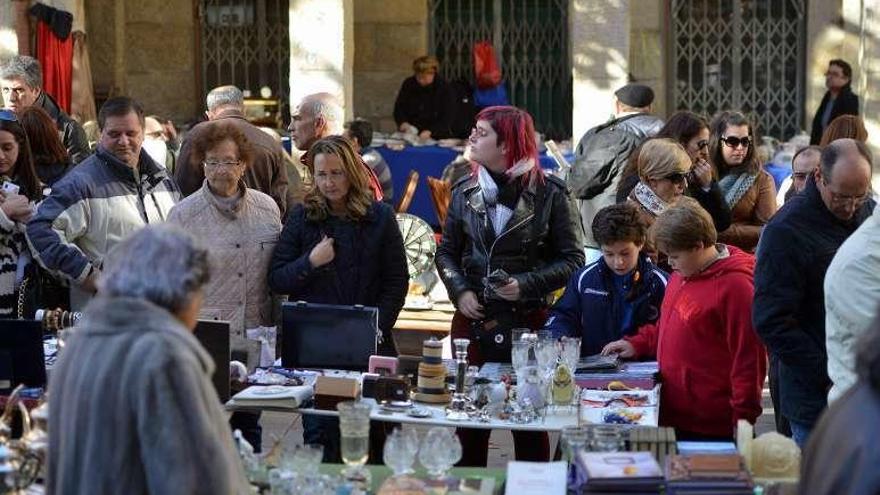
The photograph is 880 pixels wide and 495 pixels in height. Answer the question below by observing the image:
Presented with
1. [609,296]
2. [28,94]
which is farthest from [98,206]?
[28,94]

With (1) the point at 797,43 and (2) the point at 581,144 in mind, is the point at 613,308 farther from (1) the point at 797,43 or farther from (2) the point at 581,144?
(1) the point at 797,43

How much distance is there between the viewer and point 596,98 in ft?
42.5

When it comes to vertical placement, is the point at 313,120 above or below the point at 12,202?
above

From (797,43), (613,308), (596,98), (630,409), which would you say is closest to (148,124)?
(596,98)

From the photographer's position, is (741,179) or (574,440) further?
(741,179)

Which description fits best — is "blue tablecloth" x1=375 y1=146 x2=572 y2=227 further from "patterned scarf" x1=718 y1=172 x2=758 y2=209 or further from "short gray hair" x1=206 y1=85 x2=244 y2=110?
"patterned scarf" x1=718 y1=172 x2=758 y2=209

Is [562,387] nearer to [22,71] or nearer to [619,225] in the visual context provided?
[619,225]

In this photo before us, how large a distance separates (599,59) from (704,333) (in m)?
6.73

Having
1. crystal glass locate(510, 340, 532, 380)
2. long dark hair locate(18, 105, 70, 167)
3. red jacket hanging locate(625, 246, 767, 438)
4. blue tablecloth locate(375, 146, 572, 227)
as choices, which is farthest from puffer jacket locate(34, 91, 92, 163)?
blue tablecloth locate(375, 146, 572, 227)

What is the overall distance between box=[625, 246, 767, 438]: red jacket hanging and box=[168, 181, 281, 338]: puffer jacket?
1736 mm

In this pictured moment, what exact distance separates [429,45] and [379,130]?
93 centimetres

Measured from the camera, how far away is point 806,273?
601 cm

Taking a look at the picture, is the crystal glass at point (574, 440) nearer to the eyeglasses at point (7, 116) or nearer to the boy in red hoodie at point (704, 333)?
the boy in red hoodie at point (704, 333)

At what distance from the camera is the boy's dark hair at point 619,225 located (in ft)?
22.2
